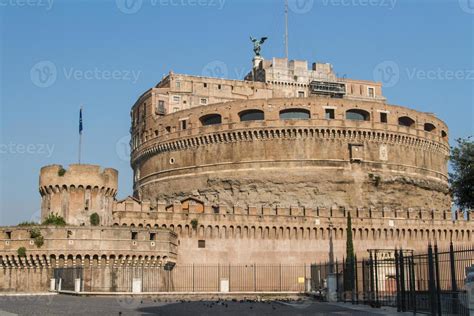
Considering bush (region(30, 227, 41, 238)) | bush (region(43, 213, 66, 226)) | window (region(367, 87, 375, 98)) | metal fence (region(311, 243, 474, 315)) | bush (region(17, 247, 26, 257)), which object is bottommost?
metal fence (region(311, 243, 474, 315))

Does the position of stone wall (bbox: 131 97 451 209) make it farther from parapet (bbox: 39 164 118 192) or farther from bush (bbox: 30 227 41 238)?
bush (bbox: 30 227 41 238)

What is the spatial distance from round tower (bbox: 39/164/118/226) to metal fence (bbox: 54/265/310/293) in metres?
5.88

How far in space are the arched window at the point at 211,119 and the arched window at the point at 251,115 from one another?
1.94m

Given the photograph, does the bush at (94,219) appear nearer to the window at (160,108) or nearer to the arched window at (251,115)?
the arched window at (251,115)

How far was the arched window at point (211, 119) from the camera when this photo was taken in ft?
185

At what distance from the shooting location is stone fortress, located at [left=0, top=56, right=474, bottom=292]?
4006 cm

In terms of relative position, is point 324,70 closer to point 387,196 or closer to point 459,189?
A: point 387,196

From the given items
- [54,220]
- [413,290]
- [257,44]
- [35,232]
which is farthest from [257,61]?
[413,290]

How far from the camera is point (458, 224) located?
51750 mm

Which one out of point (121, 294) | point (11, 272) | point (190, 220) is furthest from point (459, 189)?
point (11, 272)

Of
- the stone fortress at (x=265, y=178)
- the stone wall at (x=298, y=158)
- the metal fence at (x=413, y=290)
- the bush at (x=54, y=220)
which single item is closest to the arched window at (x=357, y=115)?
the stone fortress at (x=265, y=178)

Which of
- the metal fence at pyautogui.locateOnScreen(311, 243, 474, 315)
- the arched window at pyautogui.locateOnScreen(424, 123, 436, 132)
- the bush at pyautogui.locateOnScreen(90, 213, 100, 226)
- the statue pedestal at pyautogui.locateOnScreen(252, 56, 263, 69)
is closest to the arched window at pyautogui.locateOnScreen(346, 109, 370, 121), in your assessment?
the arched window at pyautogui.locateOnScreen(424, 123, 436, 132)

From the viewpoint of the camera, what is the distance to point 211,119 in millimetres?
57406

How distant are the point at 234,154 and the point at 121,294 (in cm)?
2648
